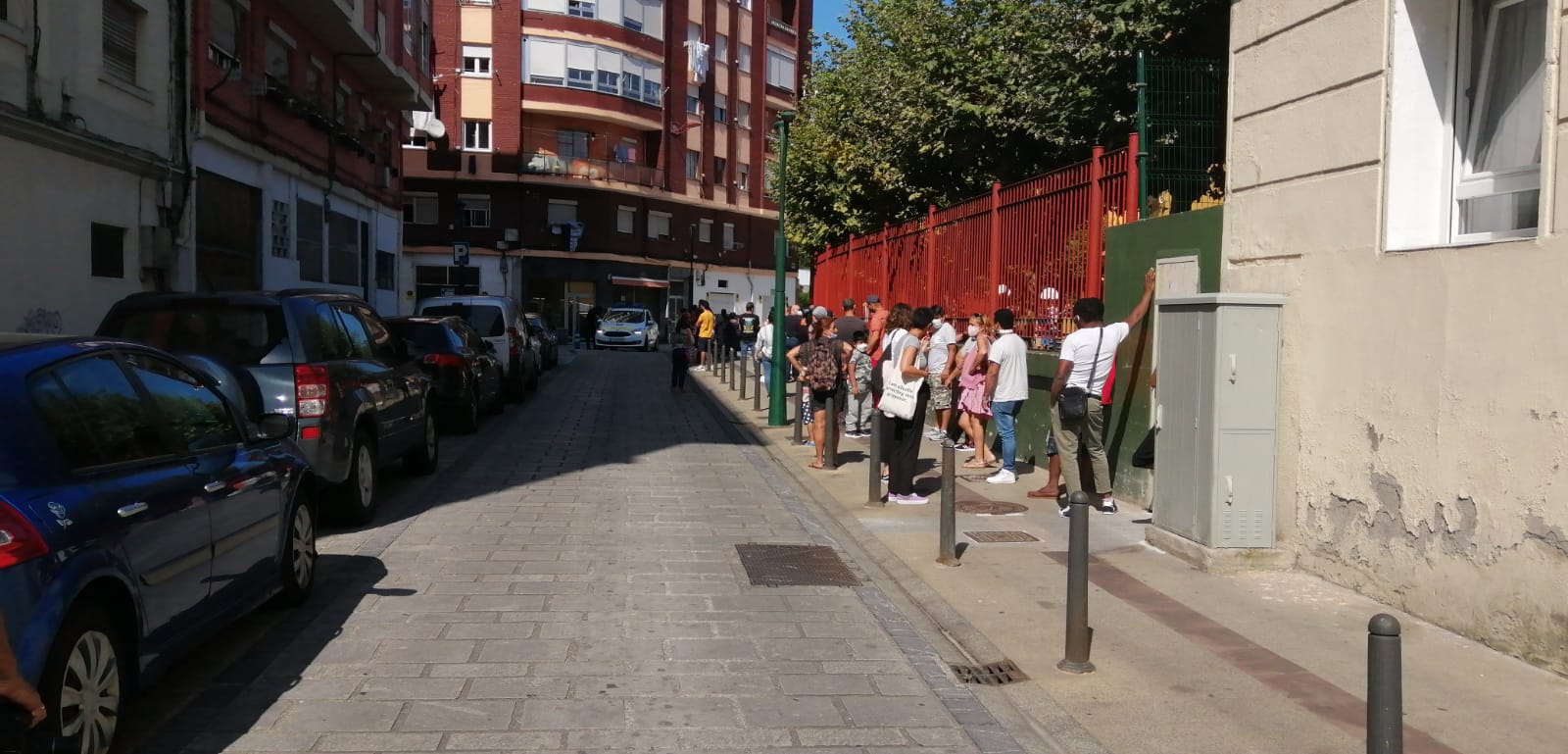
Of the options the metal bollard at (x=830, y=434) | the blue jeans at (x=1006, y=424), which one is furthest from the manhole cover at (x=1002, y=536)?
the metal bollard at (x=830, y=434)

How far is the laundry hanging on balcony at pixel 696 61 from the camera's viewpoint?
1949 inches

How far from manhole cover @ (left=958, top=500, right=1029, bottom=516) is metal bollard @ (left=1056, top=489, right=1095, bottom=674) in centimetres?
425

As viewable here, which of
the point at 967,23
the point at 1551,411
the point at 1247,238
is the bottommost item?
the point at 1551,411

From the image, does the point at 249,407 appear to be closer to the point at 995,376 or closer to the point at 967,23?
the point at 995,376

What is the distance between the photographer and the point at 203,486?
512 cm

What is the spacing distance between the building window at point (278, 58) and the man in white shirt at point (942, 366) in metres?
12.2

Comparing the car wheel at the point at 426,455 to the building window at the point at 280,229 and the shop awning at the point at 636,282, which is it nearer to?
the building window at the point at 280,229

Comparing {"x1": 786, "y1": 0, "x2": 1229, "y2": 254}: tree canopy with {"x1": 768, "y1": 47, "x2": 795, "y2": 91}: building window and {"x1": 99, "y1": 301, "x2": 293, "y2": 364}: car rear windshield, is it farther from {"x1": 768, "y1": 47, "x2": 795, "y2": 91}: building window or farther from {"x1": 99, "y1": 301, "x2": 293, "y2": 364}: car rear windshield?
{"x1": 768, "y1": 47, "x2": 795, "y2": 91}: building window

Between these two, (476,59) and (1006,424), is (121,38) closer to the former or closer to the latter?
(1006,424)

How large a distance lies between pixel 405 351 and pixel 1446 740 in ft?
29.6

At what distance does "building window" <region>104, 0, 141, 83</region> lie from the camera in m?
Result: 14.0

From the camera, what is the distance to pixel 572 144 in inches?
1850

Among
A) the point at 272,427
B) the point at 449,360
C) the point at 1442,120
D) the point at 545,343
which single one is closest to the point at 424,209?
the point at 545,343

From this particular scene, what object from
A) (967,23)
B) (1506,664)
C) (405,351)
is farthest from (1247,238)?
(967,23)
